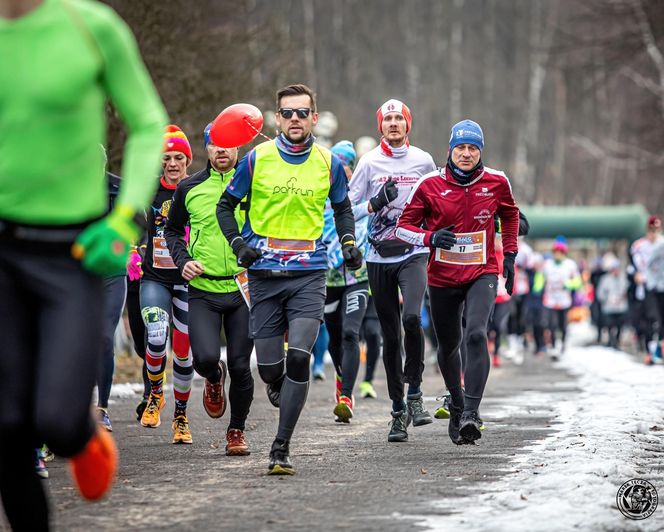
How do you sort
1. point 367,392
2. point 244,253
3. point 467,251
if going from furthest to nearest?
1. point 367,392
2. point 467,251
3. point 244,253

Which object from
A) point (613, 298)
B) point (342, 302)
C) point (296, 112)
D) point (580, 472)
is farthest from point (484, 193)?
point (613, 298)

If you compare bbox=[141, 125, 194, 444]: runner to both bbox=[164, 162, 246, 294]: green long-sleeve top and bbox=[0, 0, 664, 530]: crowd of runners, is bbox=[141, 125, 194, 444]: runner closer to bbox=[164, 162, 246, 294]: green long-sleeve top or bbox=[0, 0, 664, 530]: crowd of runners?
bbox=[0, 0, 664, 530]: crowd of runners

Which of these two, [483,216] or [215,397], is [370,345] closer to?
[215,397]

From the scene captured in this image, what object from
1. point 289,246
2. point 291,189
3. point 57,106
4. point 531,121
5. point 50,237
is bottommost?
point 289,246

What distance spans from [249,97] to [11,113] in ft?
65.7

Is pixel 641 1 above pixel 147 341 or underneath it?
above

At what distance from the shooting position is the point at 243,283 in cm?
932

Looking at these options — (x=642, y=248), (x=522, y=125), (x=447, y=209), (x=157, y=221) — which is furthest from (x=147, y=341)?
(x=522, y=125)

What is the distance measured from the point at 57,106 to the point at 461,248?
488cm

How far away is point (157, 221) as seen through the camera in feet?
36.0

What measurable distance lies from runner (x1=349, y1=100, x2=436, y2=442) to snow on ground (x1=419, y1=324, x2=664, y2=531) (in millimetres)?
1114

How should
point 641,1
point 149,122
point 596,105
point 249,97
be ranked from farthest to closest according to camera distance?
point 596,105 < point 641,1 < point 249,97 < point 149,122

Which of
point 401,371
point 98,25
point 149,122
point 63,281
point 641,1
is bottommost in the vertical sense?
point 401,371

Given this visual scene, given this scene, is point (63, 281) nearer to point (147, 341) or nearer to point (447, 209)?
point (447, 209)
